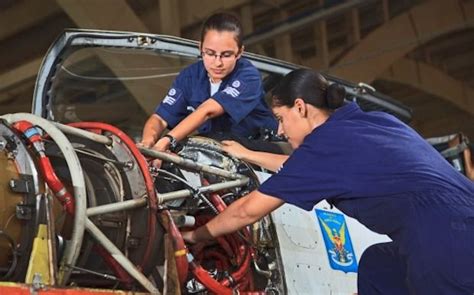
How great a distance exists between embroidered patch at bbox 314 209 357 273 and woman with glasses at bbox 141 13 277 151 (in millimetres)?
535

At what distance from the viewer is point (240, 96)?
3.63 metres

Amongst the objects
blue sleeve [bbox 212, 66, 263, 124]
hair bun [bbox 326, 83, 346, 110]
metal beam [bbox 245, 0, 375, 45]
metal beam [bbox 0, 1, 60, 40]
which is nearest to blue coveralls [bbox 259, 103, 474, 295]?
hair bun [bbox 326, 83, 346, 110]

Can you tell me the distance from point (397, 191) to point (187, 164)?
842 millimetres

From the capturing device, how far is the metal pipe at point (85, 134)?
2.73m

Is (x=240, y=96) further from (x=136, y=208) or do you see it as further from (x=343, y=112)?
(x=136, y=208)

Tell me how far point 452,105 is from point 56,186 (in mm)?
12203

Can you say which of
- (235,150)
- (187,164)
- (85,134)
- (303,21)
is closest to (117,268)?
(85,134)

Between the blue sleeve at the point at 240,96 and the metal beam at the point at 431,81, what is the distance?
350 inches

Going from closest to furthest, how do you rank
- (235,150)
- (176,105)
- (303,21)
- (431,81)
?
(235,150) < (176,105) < (303,21) < (431,81)

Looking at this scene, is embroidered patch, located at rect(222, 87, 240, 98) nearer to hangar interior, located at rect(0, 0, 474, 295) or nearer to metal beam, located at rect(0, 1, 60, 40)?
hangar interior, located at rect(0, 0, 474, 295)

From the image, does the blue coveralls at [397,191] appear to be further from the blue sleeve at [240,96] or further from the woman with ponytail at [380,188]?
the blue sleeve at [240,96]

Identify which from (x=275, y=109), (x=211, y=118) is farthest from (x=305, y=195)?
(x=211, y=118)

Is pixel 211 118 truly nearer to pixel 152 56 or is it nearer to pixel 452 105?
pixel 152 56

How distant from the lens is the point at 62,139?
255 centimetres
